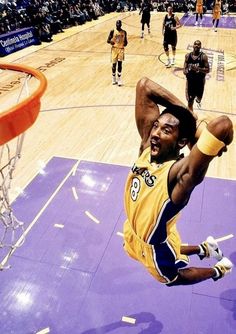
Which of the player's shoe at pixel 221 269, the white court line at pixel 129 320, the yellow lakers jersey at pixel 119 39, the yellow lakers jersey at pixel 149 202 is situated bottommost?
the white court line at pixel 129 320

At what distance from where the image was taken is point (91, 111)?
9219 millimetres

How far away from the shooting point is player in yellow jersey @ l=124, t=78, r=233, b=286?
7.09 feet

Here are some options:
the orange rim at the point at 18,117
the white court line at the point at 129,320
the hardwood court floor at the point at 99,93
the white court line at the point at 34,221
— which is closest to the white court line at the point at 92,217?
the white court line at the point at 34,221

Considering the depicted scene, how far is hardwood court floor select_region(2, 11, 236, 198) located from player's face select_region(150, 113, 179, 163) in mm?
3898

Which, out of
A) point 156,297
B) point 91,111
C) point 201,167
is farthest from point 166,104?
point 91,111

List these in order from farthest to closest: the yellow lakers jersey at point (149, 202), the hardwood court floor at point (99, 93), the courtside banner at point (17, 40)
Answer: the courtside banner at point (17, 40), the hardwood court floor at point (99, 93), the yellow lakers jersey at point (149, 202)

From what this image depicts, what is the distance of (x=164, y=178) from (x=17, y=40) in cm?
1387

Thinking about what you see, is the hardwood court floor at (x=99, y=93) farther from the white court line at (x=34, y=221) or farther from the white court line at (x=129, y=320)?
the white court line at (x=129, y=320)

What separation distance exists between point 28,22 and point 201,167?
52.8ft

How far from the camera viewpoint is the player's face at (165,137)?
8.75 feet

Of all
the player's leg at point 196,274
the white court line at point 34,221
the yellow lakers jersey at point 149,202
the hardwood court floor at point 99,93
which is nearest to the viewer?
the yellow lakers jersey at point 149,202

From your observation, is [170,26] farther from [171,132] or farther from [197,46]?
[171,132]

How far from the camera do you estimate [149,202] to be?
9.50 feet

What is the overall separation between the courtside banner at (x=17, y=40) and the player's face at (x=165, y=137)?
1280 cm
